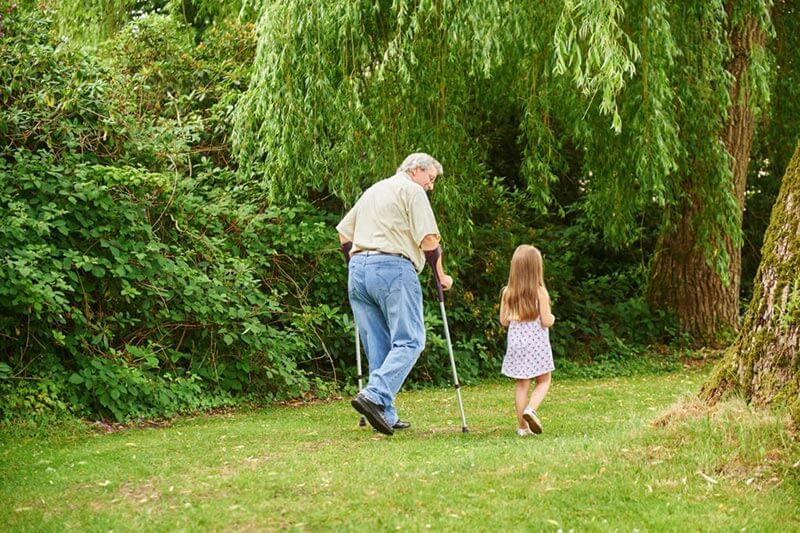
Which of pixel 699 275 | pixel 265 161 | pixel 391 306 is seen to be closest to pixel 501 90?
pixel 265 161

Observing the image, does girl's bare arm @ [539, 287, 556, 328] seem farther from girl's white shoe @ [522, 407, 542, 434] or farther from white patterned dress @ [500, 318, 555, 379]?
girl's white shoe @ [522, 407, 542, 434]

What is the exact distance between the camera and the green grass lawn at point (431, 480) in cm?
457

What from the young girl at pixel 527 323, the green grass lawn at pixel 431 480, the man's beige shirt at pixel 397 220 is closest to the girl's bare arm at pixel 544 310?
the young girl at pixel 527 323

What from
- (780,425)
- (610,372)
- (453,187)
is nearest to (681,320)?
(610,372)

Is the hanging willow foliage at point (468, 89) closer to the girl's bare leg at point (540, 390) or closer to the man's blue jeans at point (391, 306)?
the girl's bare leg at point (540, 390)

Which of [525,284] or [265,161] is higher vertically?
[265,161]

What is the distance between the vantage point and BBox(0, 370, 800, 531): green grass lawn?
15.0 ft

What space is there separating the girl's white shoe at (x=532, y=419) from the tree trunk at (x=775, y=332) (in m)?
1.20

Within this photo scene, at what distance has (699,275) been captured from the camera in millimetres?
13547

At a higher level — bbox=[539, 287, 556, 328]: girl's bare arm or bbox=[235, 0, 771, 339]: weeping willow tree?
bbox=[235, 0, 771, 339]: weeping willow tree

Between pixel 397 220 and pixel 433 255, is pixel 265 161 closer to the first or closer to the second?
pixel 397 220

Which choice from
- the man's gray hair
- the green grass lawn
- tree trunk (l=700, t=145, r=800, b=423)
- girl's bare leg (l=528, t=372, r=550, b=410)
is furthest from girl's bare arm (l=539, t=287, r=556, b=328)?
tree trunk (l=700, t=145, r=800, b=423)

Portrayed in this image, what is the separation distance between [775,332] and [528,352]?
75.5 inches

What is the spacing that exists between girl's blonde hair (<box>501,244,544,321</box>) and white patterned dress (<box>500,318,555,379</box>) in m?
0.08
